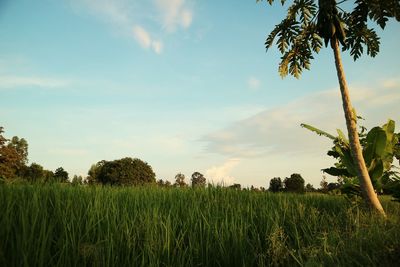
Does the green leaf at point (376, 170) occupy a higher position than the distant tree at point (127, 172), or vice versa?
the distant tree at point (127, 172)

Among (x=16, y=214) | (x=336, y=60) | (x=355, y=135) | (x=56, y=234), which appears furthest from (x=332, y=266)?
(x=336, y=60)

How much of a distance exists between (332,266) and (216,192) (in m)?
3.64

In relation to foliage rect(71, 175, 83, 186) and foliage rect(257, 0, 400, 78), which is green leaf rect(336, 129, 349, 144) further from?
foliage rect(71, 175, 83, 186)

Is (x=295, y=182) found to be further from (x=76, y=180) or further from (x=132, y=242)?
(x=132, y=242)

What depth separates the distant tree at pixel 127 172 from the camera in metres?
28.9

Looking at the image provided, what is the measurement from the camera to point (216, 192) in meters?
7.30

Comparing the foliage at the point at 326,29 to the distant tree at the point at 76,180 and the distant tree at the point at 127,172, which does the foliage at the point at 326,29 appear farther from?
the distant tree at the point at 127,172

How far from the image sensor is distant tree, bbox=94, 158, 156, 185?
28938mm

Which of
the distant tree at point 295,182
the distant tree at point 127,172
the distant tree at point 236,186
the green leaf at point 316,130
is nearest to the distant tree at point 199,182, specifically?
the distant tree at point 236,186

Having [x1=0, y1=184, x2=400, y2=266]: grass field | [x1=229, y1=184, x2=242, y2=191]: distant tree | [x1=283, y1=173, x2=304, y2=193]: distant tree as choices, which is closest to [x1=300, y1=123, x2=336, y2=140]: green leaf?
[x1=229, y1=184, x2=242, y2=191]: distant tree

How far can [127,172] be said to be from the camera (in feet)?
94.9

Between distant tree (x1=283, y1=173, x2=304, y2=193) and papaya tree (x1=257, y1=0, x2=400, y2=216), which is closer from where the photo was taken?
papaya tree (x1=257, y1=0, x2=400, y2=216)

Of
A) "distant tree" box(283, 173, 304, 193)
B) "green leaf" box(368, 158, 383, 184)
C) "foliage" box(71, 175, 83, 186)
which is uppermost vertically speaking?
"distant tree" box(283, 173, 304, 193)

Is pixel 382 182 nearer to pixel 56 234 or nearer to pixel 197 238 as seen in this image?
pixel 197 238
